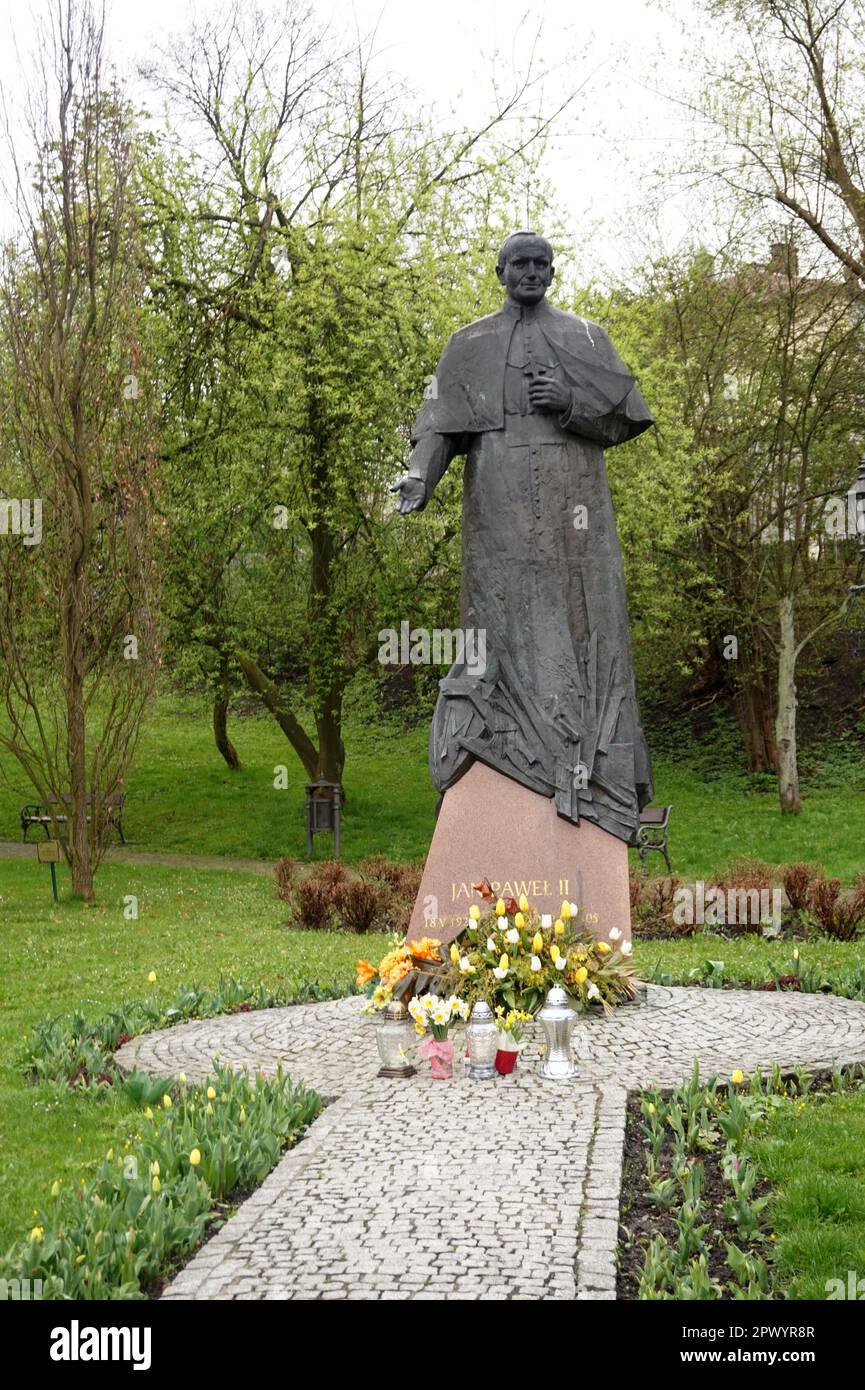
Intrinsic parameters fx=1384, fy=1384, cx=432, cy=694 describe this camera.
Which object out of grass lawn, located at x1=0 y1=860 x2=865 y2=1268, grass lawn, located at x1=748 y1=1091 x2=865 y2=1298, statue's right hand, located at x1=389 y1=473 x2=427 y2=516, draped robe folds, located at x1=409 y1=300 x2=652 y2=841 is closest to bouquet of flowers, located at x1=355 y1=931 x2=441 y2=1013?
Answer: draped robe folds, located at x1=409 y1=300 x2=652 y2=841

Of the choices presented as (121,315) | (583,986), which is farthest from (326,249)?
(583,986)

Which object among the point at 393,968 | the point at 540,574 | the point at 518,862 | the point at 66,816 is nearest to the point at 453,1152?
the point at 393,968

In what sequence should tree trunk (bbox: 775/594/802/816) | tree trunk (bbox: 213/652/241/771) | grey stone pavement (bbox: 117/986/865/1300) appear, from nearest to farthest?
grey stone pavement (bbox: 117/986/865/1300), tree trunk (bbox: 213/652/241/771), tree trunk (bbox: 775/594/802/816)

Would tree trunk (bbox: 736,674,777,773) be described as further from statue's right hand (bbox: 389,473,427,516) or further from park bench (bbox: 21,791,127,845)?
statue's right hand (bbox: 389,473,427,516)

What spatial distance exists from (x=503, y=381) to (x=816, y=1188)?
5.44 m

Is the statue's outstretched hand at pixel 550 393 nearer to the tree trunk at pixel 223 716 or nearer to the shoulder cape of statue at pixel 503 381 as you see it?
the shoulder cape of statue at pixel 503 381

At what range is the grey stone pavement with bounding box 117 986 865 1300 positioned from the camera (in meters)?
4.44

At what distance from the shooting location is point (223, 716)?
25906 millimetres

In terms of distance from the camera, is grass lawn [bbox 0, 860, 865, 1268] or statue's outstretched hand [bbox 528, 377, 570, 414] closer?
grass lawn [bbox 0, 860, 865, 1268]

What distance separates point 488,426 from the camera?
888cm

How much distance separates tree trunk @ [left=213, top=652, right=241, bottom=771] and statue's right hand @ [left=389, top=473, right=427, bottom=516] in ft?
39.3

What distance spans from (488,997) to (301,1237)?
309 centimetres

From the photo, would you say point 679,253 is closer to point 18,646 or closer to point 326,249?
point 326,249

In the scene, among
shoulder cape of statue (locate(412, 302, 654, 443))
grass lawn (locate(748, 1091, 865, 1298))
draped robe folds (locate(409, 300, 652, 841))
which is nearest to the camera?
grass lawn (locate(748, 1091, 865, 1298))
